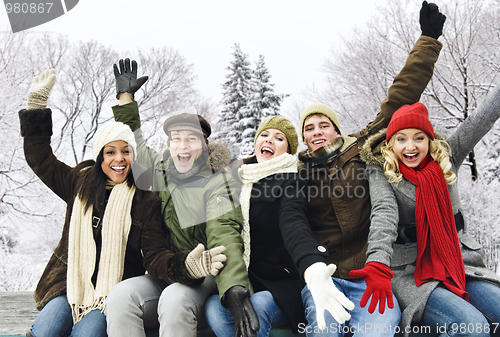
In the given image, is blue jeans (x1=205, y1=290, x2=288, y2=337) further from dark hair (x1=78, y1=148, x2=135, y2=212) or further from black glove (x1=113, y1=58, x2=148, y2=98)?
black glove (x1=113, y1=58, x2=148, y2=98)

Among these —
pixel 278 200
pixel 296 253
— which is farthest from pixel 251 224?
pixel 296 253

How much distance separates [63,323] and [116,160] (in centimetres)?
105

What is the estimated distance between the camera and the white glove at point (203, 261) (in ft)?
6.95

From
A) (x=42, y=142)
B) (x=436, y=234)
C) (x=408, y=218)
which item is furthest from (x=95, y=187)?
(x=436, y=234)

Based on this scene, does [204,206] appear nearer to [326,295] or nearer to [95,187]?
[95,187]

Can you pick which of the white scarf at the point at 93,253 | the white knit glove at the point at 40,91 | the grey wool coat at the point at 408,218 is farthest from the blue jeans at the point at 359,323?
the white knit glove at the point at 40,91

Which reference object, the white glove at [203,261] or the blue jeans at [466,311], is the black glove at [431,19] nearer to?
the blue jeans at [466,311]

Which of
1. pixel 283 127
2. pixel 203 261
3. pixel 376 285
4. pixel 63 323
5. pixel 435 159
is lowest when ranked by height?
pixel 63 323

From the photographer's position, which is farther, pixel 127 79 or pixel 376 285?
pixel 127 79

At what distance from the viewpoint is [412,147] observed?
2316mm

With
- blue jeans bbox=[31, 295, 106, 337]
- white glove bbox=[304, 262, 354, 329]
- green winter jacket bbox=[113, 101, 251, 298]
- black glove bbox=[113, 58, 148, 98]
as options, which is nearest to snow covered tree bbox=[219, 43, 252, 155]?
black glove bbox=[113, 58, 148, 98]

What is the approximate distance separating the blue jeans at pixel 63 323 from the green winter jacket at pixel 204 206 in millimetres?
618

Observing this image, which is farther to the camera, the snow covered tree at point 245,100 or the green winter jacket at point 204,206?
the snow covered tree at point 245,100

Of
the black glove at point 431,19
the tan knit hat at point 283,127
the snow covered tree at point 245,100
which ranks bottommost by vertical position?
the tan knit hat at point 283,127
